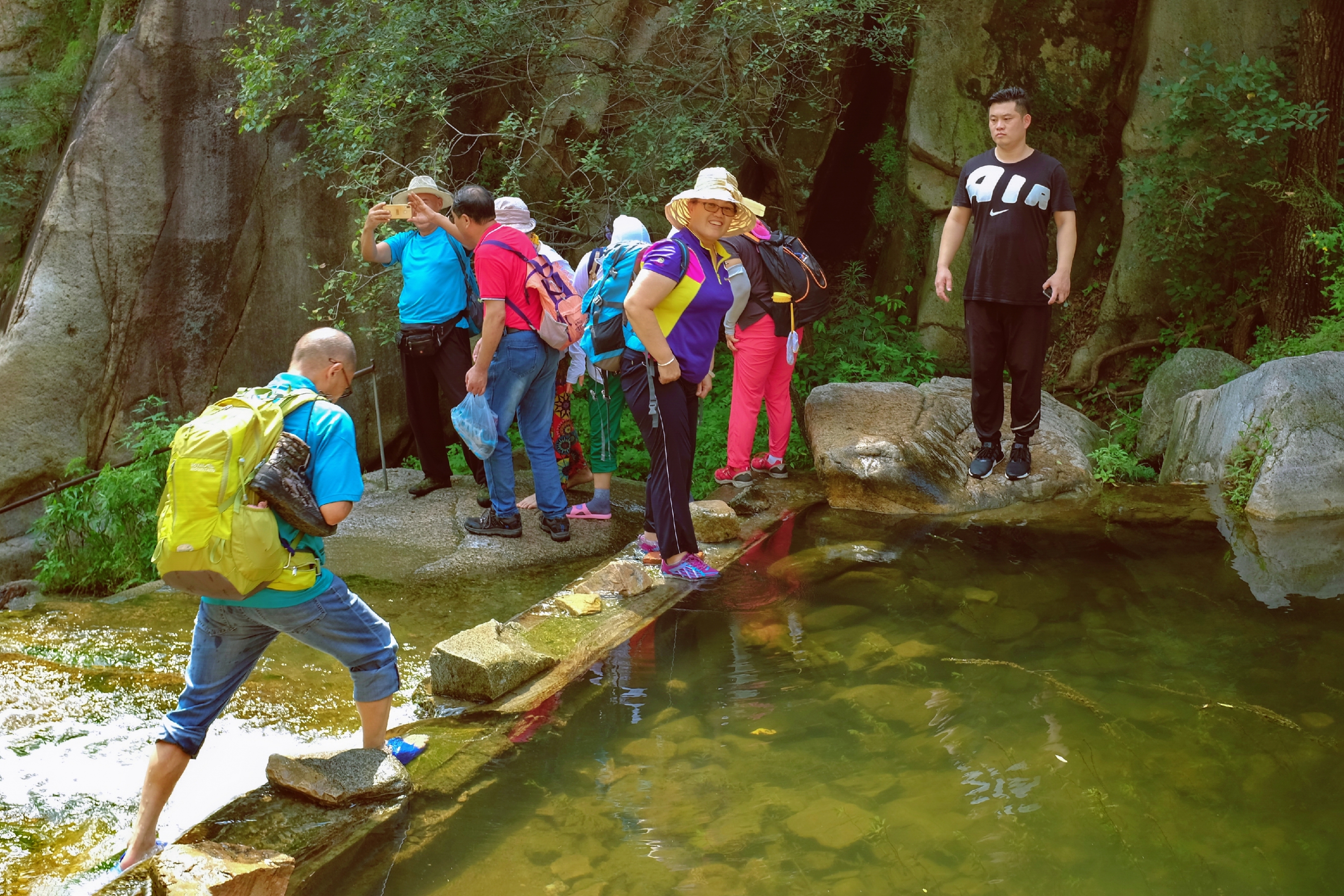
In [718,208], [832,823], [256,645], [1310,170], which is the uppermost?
[1310,170]

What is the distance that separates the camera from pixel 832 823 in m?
3.64

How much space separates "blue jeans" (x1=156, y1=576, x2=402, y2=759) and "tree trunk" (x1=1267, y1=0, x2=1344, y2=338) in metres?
8.35

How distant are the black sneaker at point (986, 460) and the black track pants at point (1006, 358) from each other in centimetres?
6

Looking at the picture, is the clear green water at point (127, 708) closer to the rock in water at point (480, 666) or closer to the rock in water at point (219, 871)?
the rock in water at point (480, 666)

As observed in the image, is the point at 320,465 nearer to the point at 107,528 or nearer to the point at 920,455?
the point at 920,455

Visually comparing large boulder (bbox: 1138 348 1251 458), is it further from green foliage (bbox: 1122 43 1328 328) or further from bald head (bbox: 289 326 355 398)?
bald head (bbox: 289 326 355 398)

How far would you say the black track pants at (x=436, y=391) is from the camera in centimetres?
759

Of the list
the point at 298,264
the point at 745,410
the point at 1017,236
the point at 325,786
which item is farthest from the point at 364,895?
the point at 298,264

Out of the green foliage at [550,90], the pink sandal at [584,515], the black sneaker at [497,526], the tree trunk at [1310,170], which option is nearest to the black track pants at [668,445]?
the black sneaker at [497,526]

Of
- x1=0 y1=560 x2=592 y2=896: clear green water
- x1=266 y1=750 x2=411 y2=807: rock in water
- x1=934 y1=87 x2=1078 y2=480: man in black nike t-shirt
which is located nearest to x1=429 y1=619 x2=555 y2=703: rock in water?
x1=0 y1=560 x2=592 y2=896: clear green water

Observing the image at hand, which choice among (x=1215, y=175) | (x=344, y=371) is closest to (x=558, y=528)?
(x=344, y=371)

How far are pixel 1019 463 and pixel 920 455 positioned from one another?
66 centimetres

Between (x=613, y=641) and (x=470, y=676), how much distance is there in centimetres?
82

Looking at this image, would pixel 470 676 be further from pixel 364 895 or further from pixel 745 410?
pixel 745 410
